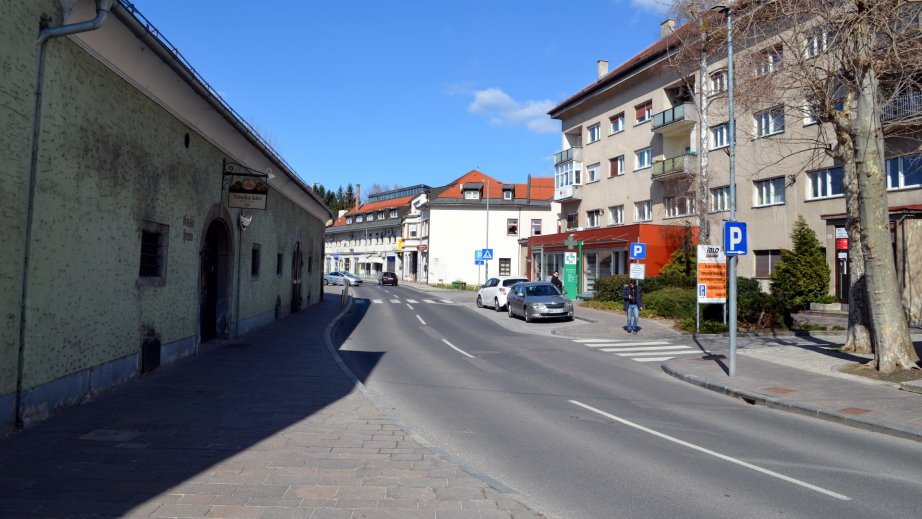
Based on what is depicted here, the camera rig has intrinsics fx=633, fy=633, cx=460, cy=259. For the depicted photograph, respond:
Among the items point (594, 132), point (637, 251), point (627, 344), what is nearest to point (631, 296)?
point (627, 344)

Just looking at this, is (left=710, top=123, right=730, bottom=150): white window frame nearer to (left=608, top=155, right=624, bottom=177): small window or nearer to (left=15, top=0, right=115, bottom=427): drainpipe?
(left=608, top=155, right=624, bottom=177): small window

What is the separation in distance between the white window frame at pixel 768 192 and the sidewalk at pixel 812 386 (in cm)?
1376

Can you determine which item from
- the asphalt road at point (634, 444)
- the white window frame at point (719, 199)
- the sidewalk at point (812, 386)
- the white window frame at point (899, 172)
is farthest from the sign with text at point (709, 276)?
the white window frame at point (719, 199)

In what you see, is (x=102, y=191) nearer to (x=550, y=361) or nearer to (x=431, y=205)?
(x=550, y=361)

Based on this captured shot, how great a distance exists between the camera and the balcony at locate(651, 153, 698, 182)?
3253 centimetres

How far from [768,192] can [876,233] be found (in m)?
18.6

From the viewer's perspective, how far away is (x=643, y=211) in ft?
123

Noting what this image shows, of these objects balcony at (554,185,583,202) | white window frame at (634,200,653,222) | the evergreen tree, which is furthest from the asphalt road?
balcony at (554,185,583,202)

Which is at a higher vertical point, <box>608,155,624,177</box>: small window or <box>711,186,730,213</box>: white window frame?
<box>608,155,624,177</box>: small window

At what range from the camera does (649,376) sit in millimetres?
12828

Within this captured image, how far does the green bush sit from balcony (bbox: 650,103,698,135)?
39.5 ft

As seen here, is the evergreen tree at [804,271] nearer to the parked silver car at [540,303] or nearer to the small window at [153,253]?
the parked silver car at [540,303]

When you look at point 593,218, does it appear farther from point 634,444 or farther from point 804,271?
point 634,444

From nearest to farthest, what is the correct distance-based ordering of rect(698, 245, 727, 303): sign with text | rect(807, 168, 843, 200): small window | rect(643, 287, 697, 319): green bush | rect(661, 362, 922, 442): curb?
1. rect(661, 362, 922, 442): curb
2. rect(698, 245, 727, 303): sign with text
3. rect(643, 287, 697, 319): green bush
4. rect(807, 168, 843, 200): small window
